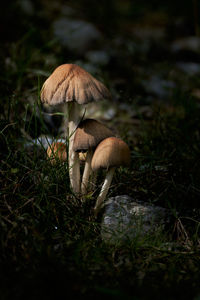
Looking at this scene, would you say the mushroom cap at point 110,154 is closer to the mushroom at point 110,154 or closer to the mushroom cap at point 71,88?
the mushroom at point 110,154

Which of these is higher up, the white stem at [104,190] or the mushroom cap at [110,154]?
the mushroom cap at [110,154]

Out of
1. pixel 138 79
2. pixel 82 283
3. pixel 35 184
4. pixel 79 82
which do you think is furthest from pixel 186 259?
pixel 138 79

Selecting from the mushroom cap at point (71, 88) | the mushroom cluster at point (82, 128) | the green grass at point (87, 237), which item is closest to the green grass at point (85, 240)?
the green grass at point (87, 237)

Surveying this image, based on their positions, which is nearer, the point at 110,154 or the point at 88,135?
the point at 110,154

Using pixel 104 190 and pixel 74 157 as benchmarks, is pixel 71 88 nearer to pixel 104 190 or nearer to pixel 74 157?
pixel 74 157

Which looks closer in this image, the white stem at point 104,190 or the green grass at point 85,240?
the green grass at point 85,240

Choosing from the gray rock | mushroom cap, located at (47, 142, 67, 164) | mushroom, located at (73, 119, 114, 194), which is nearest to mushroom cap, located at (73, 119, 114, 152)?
mushroom, located at (73, 119, 114, 194)

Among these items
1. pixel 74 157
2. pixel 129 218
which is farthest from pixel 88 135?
pixel 129 218

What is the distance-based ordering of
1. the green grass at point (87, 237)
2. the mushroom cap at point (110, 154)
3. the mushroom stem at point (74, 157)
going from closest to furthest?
the green grass at point (87, 237), the mushroom cap at point (110, 154), the mushroom stem at point (74, 157)
